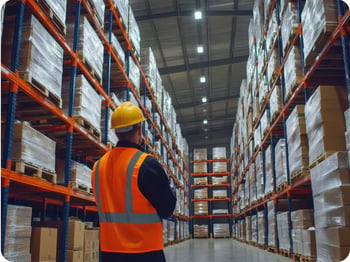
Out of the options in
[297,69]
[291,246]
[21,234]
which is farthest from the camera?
[291,246]

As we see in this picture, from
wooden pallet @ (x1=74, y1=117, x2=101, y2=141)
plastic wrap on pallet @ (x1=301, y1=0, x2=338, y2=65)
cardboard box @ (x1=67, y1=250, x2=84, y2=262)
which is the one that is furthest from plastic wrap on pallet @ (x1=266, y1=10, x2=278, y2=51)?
cardboard box @ (x1=67, y1=250, x2=84, y2=262)

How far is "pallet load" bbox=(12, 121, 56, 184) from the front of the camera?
409 centimetres

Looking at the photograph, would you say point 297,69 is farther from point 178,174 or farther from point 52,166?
point 178,174

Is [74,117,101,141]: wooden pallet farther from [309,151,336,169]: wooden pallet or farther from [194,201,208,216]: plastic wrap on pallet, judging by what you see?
[194,201,208,216]: plastic wrap on pallet

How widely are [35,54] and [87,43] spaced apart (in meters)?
1.62

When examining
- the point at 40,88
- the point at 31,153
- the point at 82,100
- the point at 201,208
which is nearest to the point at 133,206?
the point at 31,153

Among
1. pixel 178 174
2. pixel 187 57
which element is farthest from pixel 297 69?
pixel 178 174

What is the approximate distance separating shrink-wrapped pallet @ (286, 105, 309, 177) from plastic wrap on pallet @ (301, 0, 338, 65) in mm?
1021

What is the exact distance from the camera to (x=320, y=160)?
189 inches

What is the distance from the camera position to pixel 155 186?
6.79ft

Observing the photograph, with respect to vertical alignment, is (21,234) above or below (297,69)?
below

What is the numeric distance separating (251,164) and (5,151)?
30.3ft

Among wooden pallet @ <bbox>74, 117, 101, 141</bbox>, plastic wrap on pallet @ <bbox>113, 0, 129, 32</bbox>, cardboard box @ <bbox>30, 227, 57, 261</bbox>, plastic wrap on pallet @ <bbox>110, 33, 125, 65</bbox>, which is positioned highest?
plastic wrap on pallet @ <bbox>113, 0, 129, 32</bbox>

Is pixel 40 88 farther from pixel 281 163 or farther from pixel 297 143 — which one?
pixel 281 163
